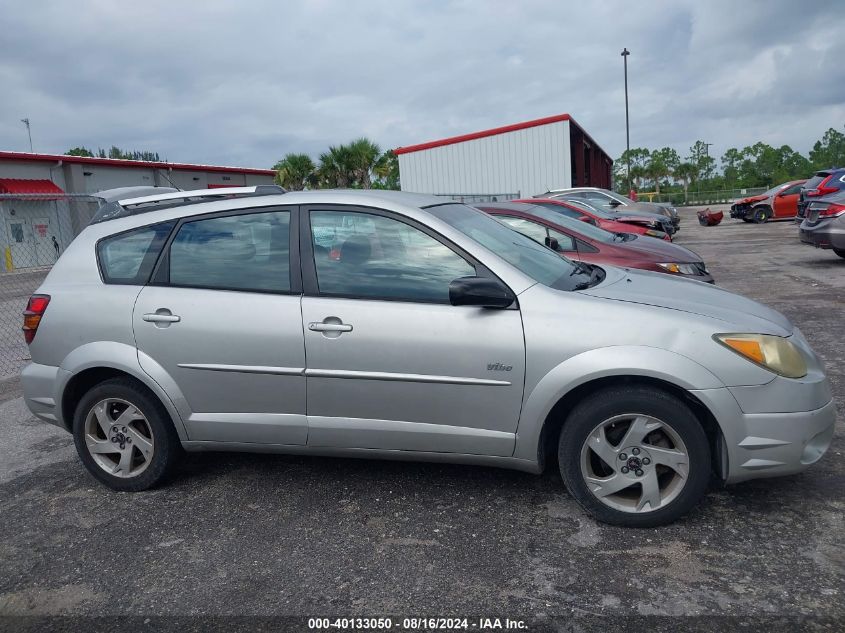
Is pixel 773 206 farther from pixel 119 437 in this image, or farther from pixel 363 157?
pixel 119 437

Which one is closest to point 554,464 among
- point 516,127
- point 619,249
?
point 619,249

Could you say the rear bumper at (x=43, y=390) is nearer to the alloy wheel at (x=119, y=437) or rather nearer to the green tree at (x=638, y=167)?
the alloy wheel at (x=119, y=437)

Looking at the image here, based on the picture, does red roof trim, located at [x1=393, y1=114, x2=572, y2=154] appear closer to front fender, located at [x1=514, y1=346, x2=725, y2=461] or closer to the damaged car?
the damaged car

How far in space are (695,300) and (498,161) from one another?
1006 inches

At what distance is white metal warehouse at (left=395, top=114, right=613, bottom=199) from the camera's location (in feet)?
90.6

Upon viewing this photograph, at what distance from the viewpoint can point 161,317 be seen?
3.95 metres

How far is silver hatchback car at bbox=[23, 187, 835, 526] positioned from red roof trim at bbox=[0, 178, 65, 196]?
26622mm

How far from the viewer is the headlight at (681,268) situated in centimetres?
718

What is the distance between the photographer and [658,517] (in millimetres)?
3369

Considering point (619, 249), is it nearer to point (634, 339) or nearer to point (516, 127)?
point (634, 339)

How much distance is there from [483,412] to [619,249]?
178 inches

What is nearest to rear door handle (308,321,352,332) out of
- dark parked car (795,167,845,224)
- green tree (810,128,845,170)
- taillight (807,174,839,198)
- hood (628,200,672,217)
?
dark parked car (795,167,845,224)

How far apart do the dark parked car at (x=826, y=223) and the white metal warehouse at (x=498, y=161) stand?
49.8 ft

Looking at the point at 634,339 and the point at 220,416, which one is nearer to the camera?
the point at 634,339
